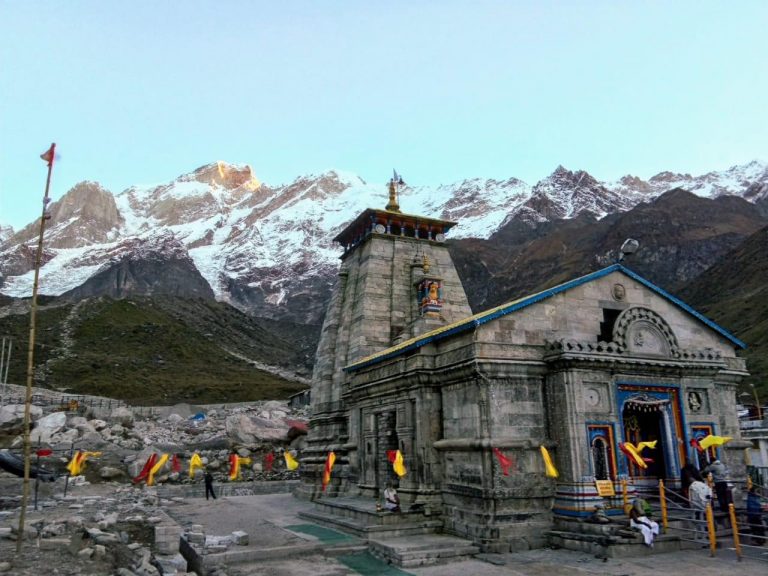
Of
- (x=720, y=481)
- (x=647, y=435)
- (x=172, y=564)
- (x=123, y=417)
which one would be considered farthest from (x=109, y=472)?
(x=720, y=481)

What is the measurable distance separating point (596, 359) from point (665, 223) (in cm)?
12854

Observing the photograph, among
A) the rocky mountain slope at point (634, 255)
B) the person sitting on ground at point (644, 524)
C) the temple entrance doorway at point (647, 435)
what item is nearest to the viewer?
the person sitting on ground at point (644, 524)

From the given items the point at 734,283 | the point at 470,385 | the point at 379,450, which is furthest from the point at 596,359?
the point at 734,283

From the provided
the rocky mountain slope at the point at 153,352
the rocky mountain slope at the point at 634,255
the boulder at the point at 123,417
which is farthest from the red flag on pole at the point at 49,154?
the rocky mountain slope at the point at 634,255

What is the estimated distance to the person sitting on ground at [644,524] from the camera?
1366 cm

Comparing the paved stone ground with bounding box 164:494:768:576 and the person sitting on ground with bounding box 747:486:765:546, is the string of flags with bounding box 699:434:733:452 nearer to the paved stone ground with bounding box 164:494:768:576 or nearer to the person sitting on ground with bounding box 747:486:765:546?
the person sitting on ground with bounding box 747:486:765:546

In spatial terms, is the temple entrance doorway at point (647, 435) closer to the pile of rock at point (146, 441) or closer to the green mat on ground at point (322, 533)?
the green mat on ground at point (322, 533)

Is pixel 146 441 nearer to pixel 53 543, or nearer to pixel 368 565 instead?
pixel 53 543

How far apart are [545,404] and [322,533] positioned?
7.71 meters

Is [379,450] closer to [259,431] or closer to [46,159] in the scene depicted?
[46,159]

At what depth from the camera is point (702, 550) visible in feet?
46.0

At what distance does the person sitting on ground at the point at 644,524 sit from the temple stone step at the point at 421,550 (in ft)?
12.6

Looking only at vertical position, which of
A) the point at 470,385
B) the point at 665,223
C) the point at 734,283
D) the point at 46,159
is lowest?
the point at 470,385

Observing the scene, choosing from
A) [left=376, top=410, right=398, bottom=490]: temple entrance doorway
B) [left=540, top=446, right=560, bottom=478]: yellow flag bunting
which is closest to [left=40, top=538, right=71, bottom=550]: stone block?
[left=376, top=410, right=398, bottom=490]: temple entrance doorway
